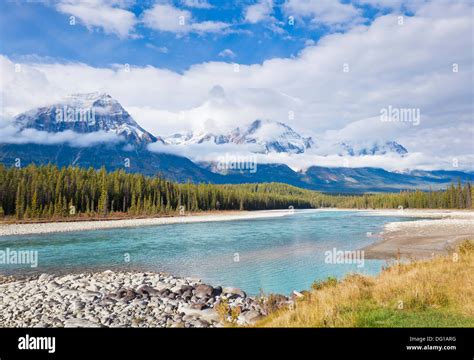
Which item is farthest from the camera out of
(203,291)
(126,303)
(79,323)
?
(203,291)

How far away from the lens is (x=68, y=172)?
360ft

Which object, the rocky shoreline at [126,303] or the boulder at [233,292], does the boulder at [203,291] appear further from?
the boulder at [233,292]

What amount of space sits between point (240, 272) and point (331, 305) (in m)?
15.2

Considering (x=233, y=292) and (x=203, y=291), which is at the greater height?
(x=203, y=291)

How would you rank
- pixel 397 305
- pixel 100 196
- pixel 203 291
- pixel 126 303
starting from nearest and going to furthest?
1. pixel 397 305
2. pixel 126 303
3. pixel 203 291
4. pixel 100 196

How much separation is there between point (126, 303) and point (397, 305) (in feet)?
40.1

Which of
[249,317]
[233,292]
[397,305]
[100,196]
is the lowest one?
[233,292]

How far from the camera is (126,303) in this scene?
673 inches

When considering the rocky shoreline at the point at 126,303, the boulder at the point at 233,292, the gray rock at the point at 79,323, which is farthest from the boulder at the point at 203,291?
the gray rock at the point at 79,323

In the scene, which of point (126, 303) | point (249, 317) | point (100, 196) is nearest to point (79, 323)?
point (126, 303)

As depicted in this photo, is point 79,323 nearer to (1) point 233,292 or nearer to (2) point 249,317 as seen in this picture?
(2) point 249,317
